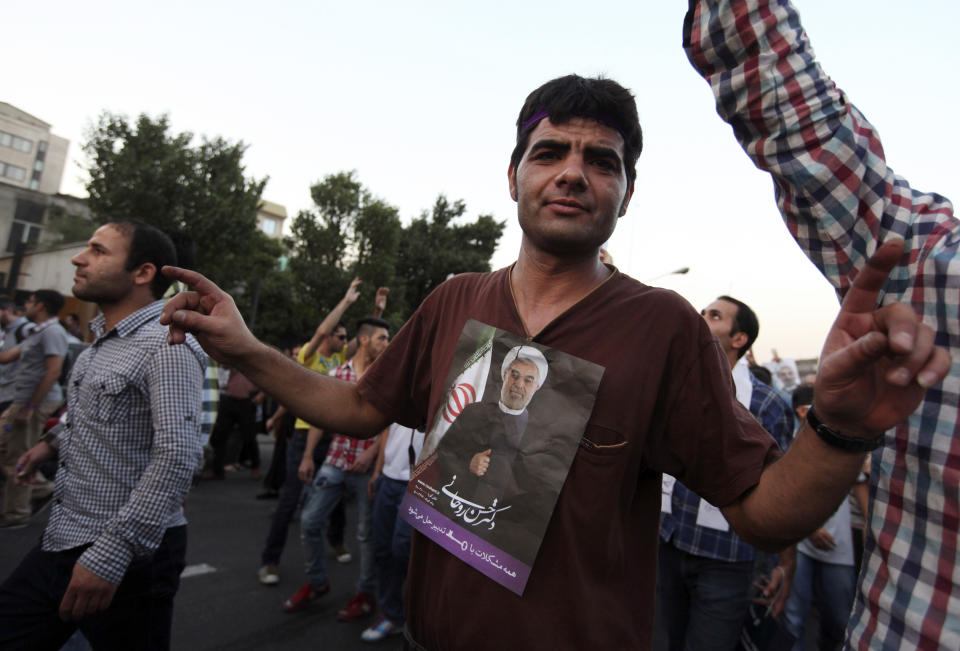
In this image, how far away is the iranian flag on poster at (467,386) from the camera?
4.61ft

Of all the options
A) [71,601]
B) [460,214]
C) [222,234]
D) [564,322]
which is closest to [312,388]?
[564,322]

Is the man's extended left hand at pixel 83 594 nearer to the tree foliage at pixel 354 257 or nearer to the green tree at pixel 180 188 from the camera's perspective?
the green tree at pixel 180 188

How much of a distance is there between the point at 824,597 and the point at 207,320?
3.93m

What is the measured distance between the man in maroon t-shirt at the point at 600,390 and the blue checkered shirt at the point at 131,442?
847 millimetres

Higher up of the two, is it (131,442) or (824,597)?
(131,442)

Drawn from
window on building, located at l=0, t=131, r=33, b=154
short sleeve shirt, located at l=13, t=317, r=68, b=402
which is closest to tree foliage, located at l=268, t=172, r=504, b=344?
short sleeve shirt, located at l=13, t=317, r=68, b=402

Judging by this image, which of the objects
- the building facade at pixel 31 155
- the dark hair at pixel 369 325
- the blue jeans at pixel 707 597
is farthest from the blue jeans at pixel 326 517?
the building facade at pixel 31 155

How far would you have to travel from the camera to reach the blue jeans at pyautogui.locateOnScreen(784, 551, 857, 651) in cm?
352

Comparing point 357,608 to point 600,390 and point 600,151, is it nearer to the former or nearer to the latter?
point 600,390

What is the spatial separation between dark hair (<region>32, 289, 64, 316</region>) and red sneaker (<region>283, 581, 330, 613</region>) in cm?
470

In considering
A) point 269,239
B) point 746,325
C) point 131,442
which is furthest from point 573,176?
point 269,239

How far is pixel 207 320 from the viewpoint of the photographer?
153cm

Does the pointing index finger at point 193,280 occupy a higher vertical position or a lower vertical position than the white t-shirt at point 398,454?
higher

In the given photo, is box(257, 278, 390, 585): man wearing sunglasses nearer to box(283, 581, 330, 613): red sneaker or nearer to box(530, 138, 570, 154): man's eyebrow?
box(283, 581, 330, 613): red sneaker
